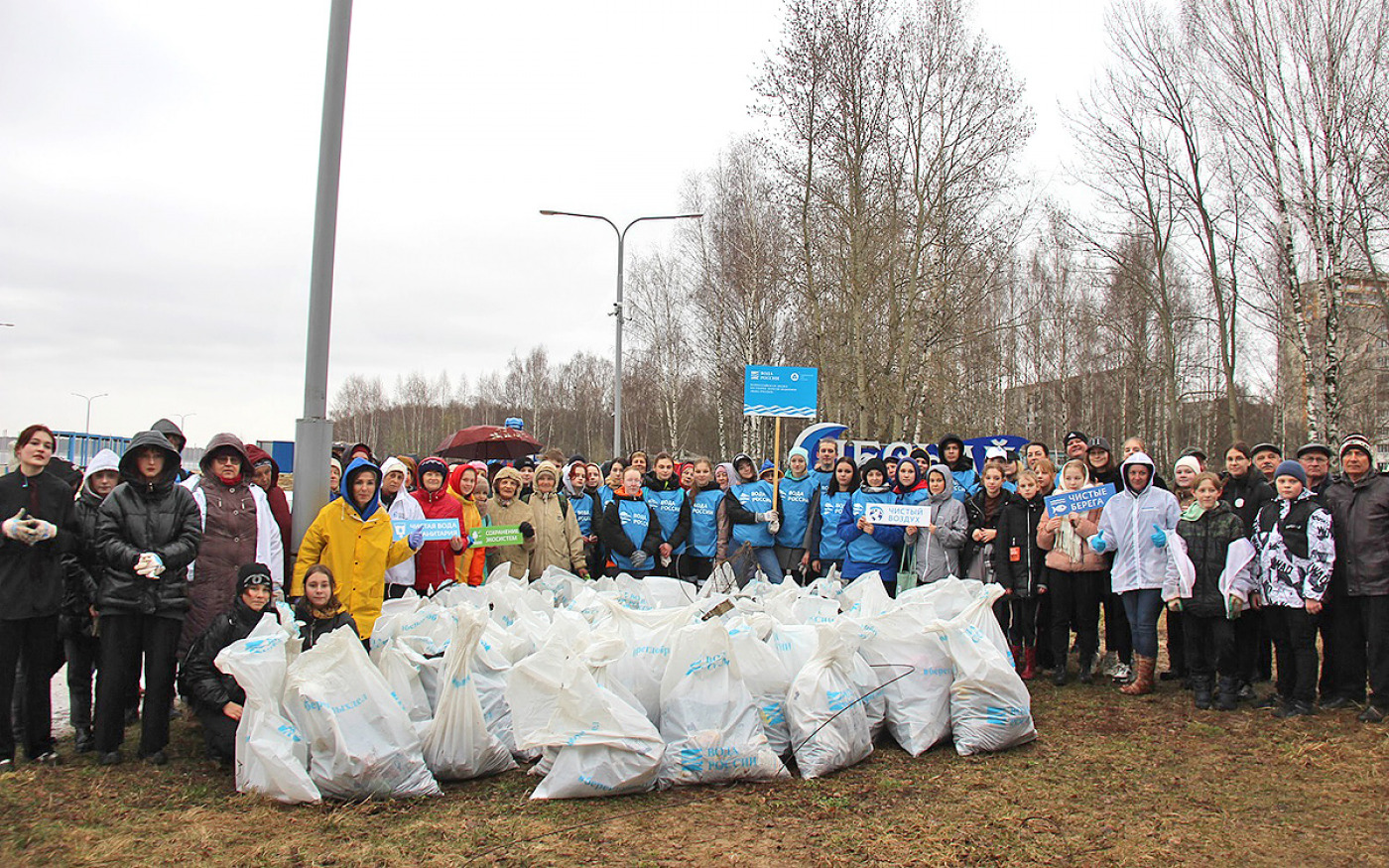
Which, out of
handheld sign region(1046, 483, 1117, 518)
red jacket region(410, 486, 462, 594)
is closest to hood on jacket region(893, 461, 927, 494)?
handheld sign region(1046, 483, 1117, 518)

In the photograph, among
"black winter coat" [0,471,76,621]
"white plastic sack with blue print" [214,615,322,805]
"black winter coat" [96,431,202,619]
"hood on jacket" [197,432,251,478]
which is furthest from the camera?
"hood on jacket" [197,432,251,478]

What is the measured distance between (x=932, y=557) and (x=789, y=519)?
4.60 feet

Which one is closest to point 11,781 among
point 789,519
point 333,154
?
point 333,154

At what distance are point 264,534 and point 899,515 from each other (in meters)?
4.51

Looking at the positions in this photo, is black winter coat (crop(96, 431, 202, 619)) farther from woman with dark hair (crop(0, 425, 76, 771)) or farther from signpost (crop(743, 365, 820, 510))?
signpost (crop(743, 365, 820, 510))

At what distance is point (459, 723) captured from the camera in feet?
14.1

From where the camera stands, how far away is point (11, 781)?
4.27m

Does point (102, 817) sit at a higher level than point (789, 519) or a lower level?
lower

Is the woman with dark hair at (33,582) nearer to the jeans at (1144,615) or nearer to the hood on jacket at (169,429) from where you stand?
the hood on jacket at (169,429)

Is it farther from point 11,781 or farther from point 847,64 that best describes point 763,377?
point 847,64

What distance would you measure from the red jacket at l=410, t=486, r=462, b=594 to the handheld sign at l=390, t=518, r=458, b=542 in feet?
1.74

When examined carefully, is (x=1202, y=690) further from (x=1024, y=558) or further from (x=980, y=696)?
(x=980, y=696)

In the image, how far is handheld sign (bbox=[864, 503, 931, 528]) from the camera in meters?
6.63

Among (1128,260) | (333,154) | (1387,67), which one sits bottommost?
(333,154)
